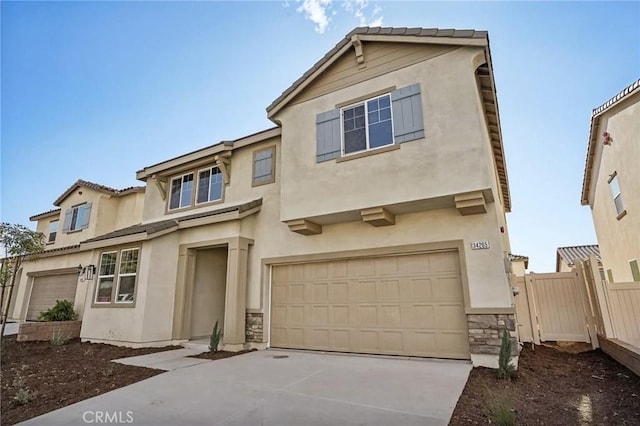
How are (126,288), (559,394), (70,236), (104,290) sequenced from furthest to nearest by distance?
(70,236), (104,290), (126,288), (559,394)

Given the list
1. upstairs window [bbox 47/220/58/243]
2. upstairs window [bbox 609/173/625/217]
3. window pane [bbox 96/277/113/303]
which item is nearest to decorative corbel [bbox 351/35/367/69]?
window pane [bbox 96/277/113/303]

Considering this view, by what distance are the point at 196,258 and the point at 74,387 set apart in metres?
5.40

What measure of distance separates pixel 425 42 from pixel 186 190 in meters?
9.38

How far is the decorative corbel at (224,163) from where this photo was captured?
11.0 metres

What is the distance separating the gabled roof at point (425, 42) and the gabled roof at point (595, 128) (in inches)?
187

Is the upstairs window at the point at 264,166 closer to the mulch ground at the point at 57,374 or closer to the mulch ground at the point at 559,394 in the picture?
the mulch ground at the point at 57,374

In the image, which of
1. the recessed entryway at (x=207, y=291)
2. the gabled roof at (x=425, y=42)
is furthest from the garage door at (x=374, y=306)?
the gabled roof at (x=425, y=42)

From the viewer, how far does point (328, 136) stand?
27.6ft

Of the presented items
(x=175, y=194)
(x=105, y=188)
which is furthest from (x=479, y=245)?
(x=105, y=188)

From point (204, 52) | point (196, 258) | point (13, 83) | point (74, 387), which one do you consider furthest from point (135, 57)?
point (74, 387)

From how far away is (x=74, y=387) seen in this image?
5562 mm

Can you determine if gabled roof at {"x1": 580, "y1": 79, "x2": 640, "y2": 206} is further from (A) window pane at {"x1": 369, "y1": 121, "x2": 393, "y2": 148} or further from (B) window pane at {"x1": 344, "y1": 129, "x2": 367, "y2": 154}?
(B) window pane at {"x1": 344, "y1": 129, "x2": 367, "y2": 154}

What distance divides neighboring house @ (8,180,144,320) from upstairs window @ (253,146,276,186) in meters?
9.03

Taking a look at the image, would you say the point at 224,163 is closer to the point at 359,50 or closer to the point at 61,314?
the point at 359,50
